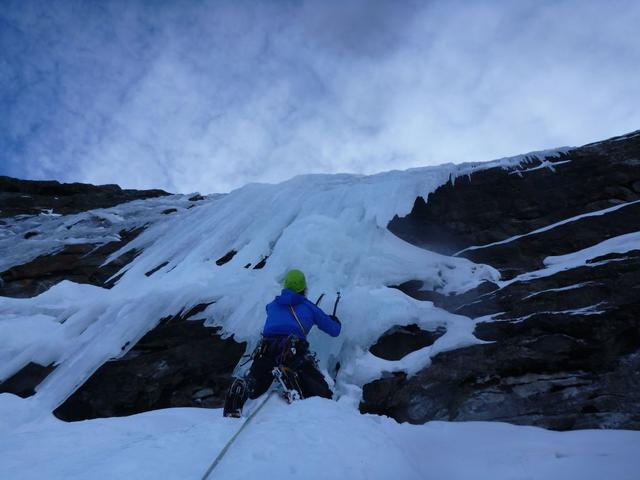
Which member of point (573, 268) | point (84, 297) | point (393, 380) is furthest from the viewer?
point (84, 297)

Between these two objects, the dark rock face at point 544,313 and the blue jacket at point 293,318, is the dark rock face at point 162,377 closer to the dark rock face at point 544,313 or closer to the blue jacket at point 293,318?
the blue jacket at point 293,318

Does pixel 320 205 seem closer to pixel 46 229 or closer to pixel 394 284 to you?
pixel 394 284

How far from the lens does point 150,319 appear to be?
19.1 ft

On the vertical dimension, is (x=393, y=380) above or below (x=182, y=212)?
below

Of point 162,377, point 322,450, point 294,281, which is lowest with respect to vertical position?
point 322,450

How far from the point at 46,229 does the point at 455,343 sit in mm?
10334

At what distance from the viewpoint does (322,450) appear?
2.73 meters

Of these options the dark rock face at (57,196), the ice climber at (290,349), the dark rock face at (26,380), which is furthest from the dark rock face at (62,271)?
the dark rock face at (57,196)

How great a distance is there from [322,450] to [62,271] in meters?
7.48

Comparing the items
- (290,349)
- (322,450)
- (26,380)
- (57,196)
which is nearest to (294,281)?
(290,349)

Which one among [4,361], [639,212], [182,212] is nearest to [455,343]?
[639,212]

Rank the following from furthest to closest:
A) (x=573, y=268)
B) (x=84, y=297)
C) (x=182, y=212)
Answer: (x=182, y=212), (x=84, y=297), (x=573, y=268)

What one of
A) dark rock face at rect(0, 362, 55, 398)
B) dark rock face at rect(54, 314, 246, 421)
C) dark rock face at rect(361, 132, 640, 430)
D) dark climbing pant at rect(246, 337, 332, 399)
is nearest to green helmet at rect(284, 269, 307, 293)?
dark climbing pant at rect(246, 337, 332, 399)

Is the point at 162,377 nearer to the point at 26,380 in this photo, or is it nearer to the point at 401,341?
the point at 26,380
